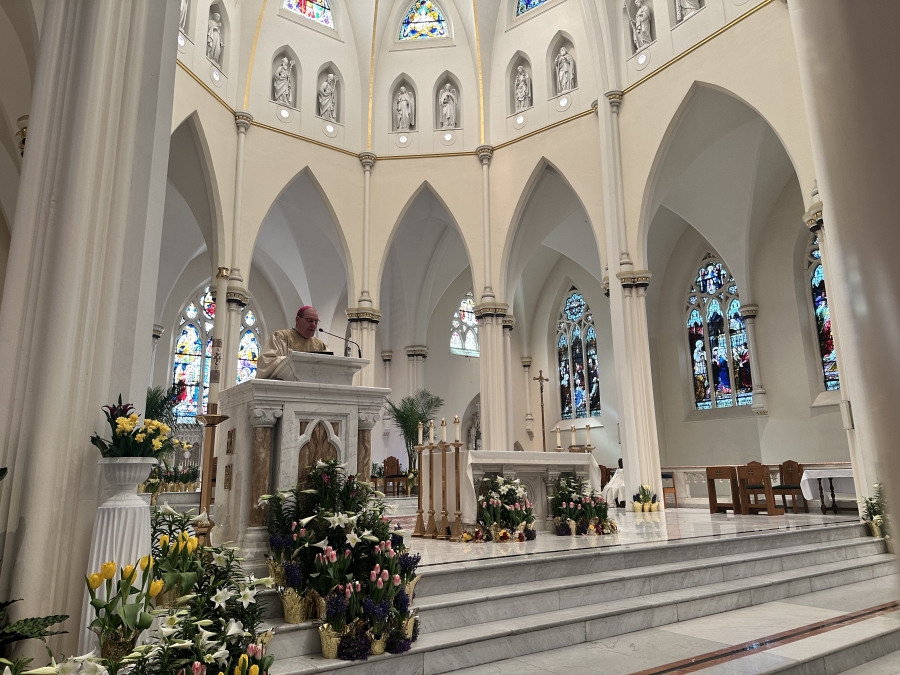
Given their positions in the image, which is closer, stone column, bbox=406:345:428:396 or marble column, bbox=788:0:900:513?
marble column, bbox=788:0:900:513

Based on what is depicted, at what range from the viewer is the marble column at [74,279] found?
3.56 m

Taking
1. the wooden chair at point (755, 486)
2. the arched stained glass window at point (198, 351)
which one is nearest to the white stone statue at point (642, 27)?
the wooden chair at point (755, 486)

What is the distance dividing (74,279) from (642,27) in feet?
40.5

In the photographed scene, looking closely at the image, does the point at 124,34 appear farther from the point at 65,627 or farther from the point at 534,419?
the point at 534,419

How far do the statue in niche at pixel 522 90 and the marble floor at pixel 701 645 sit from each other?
12.3 m

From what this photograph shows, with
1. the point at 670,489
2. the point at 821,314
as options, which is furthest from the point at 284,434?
the point at 821,314

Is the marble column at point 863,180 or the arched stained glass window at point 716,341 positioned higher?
the arched stained glass window at point 716,341

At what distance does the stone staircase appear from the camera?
4.09 metres

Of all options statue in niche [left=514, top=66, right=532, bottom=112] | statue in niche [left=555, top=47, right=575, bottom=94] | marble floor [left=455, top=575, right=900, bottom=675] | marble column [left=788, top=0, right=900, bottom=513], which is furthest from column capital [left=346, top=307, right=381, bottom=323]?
marble column [left=788, top=0, right=900, bottom=513]

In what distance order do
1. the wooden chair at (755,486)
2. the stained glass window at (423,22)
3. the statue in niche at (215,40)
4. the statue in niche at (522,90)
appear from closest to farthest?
the wooden chair at (755,486) → the statue in niche at (215,40) → the statue in niche at (522,90) → the stained glass window at (423,22)

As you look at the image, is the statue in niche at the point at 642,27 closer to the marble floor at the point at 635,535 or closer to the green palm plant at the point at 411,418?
the marble floor at the point at 635,535

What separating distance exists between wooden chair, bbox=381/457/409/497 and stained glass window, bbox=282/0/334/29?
36.0 feet

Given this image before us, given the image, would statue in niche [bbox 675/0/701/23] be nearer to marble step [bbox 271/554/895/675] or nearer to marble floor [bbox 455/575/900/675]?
marble step [bbox 271/554/895/675]

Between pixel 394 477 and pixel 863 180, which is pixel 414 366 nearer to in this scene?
pixel 394 477
